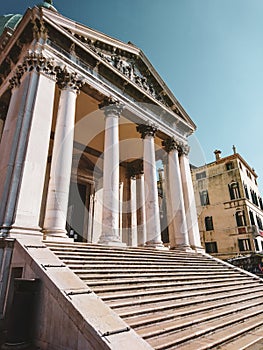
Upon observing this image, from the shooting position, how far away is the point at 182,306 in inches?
195

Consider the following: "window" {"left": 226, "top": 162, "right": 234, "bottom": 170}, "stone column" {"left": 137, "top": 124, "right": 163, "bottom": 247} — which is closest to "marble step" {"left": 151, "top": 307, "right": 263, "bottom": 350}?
"stone column" {"left": 137, "top": 124, "right": 163, "bottom": 247}

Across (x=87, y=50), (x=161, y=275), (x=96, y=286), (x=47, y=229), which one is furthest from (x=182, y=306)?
(x=87, y=50)

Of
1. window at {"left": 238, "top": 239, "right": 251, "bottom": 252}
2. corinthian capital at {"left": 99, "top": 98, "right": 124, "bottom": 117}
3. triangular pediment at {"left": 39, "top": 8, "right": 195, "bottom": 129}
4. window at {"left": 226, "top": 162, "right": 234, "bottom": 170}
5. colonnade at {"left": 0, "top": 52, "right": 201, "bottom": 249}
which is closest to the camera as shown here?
colonnade at {"left": 0, "top": 52, "right": 201, "bottom": 249}

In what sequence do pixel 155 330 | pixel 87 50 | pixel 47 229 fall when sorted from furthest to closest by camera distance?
pixel 87 50 → pixel 47 229 → pixel 155 330

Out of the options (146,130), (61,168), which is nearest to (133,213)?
(146,130)

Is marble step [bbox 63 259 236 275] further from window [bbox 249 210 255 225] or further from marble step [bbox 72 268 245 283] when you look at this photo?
window [bbox 249 210 255 225]

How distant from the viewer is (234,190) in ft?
85.0

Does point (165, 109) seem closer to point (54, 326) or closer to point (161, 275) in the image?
point (161, 275)

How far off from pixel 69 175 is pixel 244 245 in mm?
22177

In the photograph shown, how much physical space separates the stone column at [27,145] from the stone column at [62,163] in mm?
506

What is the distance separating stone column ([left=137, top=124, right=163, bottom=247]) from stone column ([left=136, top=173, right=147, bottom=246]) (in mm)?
5032

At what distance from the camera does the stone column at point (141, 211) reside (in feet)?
53.5

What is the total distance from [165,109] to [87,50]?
594 cm

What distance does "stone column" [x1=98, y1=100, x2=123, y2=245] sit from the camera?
8.66 m
